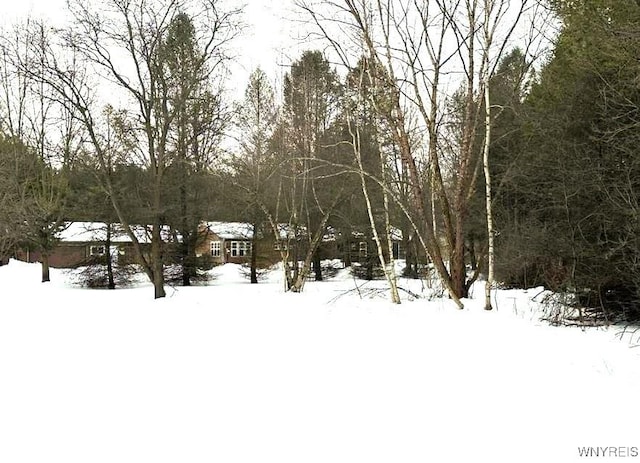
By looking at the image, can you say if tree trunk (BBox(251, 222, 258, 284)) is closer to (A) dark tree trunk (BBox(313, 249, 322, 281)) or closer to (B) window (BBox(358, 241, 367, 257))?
(A) dark tree trunk (BBox(313, 249, 322, 281))

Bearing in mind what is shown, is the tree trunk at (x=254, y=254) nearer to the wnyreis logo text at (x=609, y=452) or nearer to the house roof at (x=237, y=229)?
the house roof at (x=237, y=229)

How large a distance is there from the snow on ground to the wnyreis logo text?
0.03m

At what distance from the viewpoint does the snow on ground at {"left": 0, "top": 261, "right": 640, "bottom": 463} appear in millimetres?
3816

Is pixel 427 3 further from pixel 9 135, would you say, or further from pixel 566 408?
pixel 9 135

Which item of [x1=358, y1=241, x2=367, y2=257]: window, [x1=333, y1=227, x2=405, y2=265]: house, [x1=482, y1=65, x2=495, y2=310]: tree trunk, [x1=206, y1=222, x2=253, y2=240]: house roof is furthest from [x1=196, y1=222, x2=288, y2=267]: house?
[x1=482, y1=65, x2=495, y2=310]: tree trunk

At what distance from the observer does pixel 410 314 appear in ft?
34.7

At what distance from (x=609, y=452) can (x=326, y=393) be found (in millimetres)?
2435

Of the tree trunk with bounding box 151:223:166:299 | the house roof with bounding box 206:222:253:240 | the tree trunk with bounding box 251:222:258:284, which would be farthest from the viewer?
the house roof with bounding box 206:222:253:240

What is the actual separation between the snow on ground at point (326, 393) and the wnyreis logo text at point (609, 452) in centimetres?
Result: 3

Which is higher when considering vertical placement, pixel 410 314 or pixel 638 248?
pixel 638 248

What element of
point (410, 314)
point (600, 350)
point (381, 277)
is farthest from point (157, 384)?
point (381, 277)

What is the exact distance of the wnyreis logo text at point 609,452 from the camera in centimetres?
353

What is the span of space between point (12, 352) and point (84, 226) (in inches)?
970

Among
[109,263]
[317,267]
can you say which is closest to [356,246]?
[317,267]
